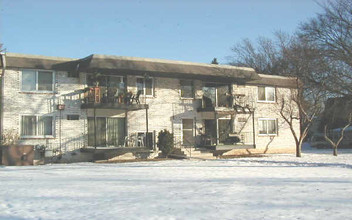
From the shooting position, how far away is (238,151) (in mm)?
28203

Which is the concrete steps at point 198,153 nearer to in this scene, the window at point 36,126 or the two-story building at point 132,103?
the two-story building at point 132,103

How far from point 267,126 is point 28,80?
54.7 ft

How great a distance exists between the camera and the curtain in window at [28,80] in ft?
72.6

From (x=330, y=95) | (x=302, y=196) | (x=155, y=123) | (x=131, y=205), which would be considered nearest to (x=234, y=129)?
(x=155, y=123)

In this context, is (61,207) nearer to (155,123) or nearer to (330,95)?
(155,123)

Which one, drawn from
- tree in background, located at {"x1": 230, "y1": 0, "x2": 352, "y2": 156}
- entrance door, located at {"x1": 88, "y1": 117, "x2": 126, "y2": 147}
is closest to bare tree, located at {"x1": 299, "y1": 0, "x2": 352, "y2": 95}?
tree in background, located at {"x1": 230, "y1": 0, "x2": 352, "y2": 156}

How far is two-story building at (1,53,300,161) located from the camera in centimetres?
2214

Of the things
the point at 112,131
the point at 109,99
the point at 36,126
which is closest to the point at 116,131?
the point at 112,131

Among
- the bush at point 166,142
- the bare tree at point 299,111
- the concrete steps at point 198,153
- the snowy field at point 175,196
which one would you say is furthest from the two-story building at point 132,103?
the snowy field at point 175,196

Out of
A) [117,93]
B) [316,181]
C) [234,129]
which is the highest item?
[117,93]

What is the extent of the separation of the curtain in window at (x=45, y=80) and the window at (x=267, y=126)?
48.0 feet

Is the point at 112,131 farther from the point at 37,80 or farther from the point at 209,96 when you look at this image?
the point at 209,96

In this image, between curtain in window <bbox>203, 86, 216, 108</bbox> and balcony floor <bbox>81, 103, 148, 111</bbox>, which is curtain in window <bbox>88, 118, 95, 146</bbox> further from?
curtain in window <bbox>203, 86, 216, 108</bbox>

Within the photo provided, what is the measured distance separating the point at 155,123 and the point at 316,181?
44.3 feet
